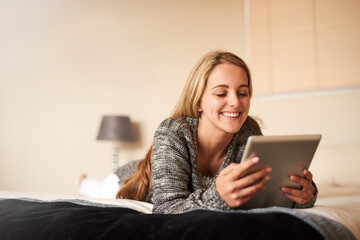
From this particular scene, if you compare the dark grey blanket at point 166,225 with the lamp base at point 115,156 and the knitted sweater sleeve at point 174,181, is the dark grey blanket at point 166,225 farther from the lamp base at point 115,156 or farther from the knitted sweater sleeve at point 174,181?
the lamp base at point 115,156

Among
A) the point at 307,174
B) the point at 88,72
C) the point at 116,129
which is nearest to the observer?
the point at 307,174

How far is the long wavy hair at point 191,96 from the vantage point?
4.37ft

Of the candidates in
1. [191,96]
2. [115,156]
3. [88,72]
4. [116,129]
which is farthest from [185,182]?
[88,72]

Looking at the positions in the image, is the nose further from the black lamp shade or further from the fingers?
the black lamp shade

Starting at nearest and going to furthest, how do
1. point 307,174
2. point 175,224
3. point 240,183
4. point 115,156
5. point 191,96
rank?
1. point 175,224
2. point 240,183
3. point 307,174
4. point 191,96
5. point 115,156

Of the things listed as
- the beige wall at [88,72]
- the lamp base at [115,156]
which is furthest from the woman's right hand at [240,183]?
the lamp base at [115,156]

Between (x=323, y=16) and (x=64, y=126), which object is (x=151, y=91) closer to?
(x=64, y=126)

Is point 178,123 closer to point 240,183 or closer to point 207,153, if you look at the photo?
point 207,153

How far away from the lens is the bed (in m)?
0.72

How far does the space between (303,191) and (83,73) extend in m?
2.94

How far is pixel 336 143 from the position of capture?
98.9 inches

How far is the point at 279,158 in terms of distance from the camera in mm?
974

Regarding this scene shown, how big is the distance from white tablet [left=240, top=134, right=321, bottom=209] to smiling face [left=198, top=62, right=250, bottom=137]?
0.29 meters

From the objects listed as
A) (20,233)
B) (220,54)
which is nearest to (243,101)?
(220,54)
